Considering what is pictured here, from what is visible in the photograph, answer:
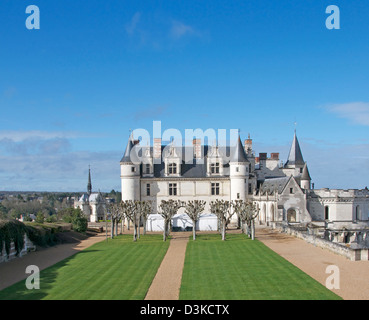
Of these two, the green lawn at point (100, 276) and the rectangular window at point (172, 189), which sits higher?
the rectangular window at point (172, 189)

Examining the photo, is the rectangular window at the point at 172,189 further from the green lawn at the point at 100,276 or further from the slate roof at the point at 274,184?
the green lawn at the point at 100,276

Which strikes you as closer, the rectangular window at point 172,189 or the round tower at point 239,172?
the round tower at point 239,172

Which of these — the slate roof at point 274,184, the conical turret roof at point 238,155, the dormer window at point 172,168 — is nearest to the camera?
the slate roof at point 274,184

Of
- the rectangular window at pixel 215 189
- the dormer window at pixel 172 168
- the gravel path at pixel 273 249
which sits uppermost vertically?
the dormer window at pixel 172 168

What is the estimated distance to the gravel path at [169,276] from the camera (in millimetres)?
16814

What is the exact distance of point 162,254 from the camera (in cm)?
2697

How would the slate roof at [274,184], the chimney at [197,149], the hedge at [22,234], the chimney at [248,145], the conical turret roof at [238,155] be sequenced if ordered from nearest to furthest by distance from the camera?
the hedge at [22,234]
the slate roof at [274,184]
the conical turret roof at [238,155]
the chimney at [197,149]
the chimney at [248,145]

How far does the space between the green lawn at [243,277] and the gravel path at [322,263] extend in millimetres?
592

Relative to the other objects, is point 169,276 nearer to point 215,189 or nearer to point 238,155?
point 238,155

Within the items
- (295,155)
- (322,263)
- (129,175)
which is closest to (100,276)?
(322,263)

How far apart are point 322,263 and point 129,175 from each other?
87.7ft

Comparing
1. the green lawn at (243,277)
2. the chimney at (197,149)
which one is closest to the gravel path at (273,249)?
the green lawn at (243,277)
